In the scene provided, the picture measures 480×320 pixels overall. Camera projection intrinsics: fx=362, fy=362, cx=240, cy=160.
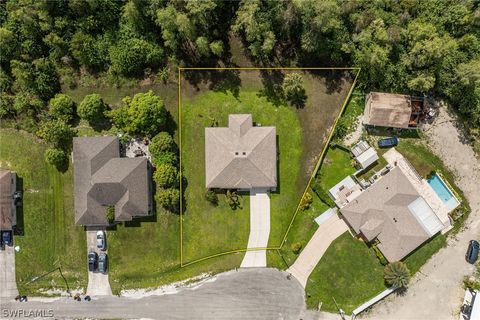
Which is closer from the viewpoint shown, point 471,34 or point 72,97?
point 471,34

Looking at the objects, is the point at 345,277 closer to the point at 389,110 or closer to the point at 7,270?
the point at 389,110

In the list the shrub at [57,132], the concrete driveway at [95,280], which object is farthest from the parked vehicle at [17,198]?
the concrete driveway at [95,280]

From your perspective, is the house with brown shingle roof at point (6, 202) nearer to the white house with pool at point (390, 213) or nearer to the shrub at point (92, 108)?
the shrub at point (92, 108)

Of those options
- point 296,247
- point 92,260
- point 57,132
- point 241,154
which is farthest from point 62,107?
point 296,247

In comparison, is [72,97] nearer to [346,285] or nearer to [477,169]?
[346,285]

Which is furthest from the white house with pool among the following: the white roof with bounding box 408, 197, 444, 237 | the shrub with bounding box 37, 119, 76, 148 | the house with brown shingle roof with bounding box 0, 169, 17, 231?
the house with brown shingle roof with bounding box 0, 169, 17, 231

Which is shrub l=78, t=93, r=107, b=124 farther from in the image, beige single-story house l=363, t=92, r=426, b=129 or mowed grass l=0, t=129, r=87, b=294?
beige single-story house l=363, t=92, r=426, b=129

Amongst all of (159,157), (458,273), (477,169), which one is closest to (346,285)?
(458,273)
